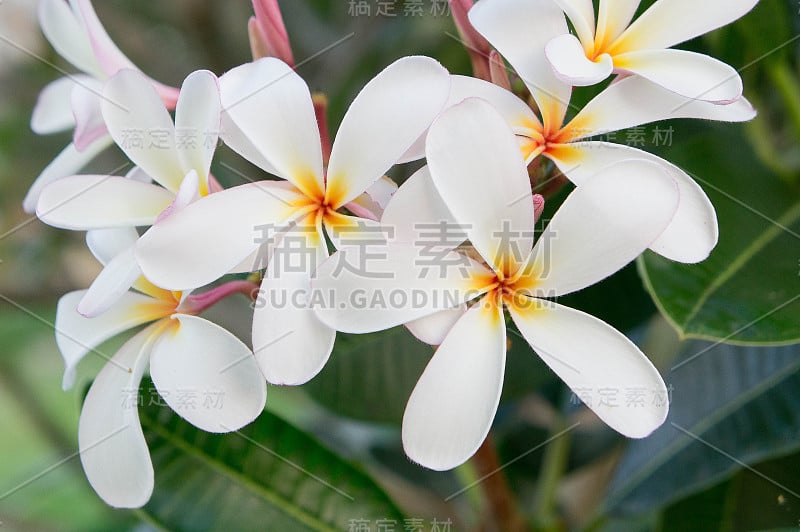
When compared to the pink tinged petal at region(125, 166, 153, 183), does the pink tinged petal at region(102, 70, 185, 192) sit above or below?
above

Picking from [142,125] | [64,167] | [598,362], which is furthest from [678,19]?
[64,167]

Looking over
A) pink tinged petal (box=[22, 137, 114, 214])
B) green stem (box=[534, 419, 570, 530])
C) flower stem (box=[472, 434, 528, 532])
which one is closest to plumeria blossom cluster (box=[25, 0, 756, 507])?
pink tinged petal (box=[22, 137, 114, 214])

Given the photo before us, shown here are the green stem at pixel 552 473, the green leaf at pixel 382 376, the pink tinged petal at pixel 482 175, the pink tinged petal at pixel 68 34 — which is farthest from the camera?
the green stem at pixel 552 473

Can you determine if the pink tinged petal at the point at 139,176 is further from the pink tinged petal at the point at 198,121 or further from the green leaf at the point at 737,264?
the green leaf at the point at 737,264

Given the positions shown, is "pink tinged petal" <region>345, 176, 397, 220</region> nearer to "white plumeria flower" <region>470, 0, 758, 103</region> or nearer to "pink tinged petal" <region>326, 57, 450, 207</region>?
"pink tinged petal" <region>326, 57, 450, 207</region>

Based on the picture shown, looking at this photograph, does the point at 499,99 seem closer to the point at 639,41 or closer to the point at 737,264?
the point at 639,41

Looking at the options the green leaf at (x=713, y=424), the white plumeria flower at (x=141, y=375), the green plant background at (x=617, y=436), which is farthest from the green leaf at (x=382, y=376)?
the white plumeria flower at (x=141, y=375)
